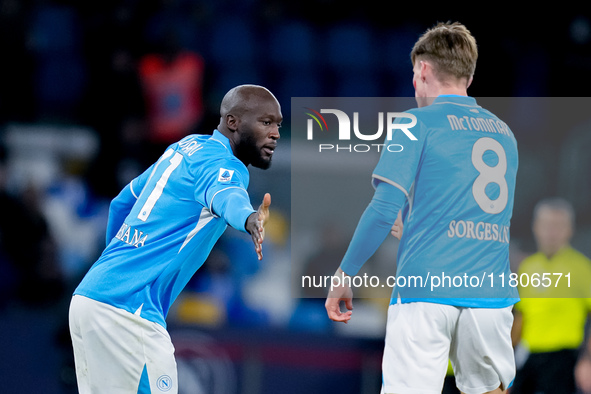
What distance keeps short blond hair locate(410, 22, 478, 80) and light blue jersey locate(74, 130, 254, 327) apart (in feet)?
3.28

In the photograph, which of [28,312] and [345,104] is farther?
[345,104]

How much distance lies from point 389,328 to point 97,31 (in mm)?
7338

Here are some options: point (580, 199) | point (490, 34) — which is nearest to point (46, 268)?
point (580, 199)

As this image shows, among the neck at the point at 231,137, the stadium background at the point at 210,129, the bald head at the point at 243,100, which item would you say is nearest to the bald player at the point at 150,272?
the neck at the point at 231,137

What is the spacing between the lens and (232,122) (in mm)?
3785

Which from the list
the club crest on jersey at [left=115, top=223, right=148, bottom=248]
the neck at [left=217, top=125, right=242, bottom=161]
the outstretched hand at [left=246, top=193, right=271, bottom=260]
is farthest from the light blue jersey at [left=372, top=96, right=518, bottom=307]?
the club crest on jersey at [left=115, top=223, right=148, bottom=248]

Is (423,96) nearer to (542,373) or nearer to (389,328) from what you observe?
(389,328)

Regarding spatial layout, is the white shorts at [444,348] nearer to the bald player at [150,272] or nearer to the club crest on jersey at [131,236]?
the bald player at [150,272]

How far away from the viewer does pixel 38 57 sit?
9383 mm

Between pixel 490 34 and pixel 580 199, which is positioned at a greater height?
pixel 490 34

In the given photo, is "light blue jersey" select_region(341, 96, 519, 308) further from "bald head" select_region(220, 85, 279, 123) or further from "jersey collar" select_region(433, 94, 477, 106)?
"bald head" select_region(220, 85, 279, 123)

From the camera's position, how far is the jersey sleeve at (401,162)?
3162 mm

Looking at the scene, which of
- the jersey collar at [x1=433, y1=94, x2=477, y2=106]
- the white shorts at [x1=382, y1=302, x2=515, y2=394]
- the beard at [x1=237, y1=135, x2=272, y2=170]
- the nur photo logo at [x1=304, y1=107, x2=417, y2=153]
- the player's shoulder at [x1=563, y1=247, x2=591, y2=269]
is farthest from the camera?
the player's shoulder at [x1=563, y1=247, x2=591, y2=269]

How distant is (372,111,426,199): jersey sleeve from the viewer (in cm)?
316
